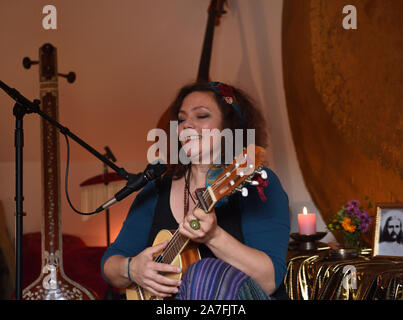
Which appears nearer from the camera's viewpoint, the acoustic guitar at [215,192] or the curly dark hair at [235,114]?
the acoustic guitar at [215,192]

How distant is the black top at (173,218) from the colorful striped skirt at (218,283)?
0.20m

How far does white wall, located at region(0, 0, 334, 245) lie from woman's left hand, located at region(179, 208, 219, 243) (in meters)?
1.67

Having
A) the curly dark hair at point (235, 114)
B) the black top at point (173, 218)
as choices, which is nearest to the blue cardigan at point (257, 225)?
the black top at point (173, 218)

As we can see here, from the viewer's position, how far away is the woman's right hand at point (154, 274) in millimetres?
1207

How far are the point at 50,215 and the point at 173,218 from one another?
1.34 m

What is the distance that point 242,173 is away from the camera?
1.10 meters

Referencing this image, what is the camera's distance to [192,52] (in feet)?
11.8

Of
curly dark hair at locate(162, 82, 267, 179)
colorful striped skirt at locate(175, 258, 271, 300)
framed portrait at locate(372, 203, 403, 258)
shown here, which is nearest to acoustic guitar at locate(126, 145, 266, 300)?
colorful striped skirt at locate(175, 258, 271, 300)

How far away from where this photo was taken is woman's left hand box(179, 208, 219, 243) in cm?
114

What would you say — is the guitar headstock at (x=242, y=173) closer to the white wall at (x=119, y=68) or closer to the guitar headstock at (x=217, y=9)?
the white wall at (x=119, y=68)

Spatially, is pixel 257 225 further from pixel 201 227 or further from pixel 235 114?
pixel 235 114
